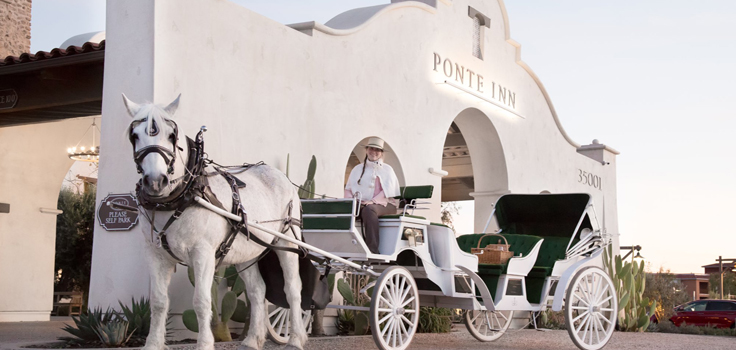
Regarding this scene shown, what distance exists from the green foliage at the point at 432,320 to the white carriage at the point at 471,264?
0.86m

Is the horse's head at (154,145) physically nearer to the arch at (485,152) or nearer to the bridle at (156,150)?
the bridle at (156,150)

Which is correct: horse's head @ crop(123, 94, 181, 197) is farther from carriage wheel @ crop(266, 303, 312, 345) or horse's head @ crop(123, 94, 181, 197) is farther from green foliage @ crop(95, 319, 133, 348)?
carriage wheel @ crop(266, 303, 312, 345)

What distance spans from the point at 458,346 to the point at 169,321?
329cm

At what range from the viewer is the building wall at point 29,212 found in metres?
12.0

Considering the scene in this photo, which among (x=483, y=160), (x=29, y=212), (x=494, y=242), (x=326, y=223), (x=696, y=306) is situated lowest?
(x=696, y=306)

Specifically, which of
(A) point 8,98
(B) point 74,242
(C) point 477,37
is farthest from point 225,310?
(B) point 74,242

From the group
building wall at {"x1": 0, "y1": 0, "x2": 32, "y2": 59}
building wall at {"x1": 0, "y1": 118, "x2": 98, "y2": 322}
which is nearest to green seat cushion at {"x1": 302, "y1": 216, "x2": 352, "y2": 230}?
building wall at {"x1": 0, "y1": 118, "x2": 98, "y2": 322}

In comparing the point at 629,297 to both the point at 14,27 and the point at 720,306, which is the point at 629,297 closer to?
the point at 720,306

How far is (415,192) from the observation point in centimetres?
746

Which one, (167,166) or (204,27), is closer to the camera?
(167,166)

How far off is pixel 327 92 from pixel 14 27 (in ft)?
26.4

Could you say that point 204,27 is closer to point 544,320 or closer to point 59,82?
point 59,82

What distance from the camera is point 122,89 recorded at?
26.8 feet

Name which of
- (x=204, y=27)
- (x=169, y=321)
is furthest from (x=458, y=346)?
(x=204, y=27)
